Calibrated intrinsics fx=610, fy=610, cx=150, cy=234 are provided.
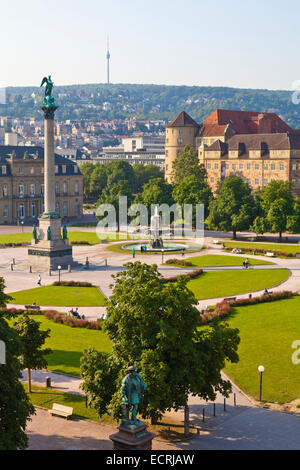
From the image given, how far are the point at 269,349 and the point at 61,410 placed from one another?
18025mm

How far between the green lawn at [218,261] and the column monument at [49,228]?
17553mm

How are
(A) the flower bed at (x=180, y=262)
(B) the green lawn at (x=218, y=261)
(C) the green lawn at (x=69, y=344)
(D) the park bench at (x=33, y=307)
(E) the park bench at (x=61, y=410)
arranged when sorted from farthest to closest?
(B) the green lawn at (x=218, y=261) < (A) the flower bed at (x=180, y=262) < (D) the park bench at (x=33, y=307) < (C) the green lawn at (x=69, y=344) < (E) the park bench at (x=61, y=410)

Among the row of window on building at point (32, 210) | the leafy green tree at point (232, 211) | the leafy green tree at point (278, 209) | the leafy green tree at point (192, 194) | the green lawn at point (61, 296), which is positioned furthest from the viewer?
the row of window on building at point (32, 210)

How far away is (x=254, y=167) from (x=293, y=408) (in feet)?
397

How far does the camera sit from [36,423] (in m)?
32.3

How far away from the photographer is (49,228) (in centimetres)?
8156

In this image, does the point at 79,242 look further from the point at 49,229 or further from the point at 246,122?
the point at 246,122

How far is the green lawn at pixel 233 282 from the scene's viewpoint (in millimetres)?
65000

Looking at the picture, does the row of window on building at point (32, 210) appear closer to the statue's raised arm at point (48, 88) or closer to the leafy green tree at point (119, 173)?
the leafy green tree at point (119, 173)

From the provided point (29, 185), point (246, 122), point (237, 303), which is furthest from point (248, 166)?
point (237, 303)

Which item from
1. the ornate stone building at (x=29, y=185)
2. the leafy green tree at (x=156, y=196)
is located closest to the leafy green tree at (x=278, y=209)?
the leafy green tree at (x=156, y=196)

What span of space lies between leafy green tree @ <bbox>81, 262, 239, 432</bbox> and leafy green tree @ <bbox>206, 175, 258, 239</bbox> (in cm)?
7554
